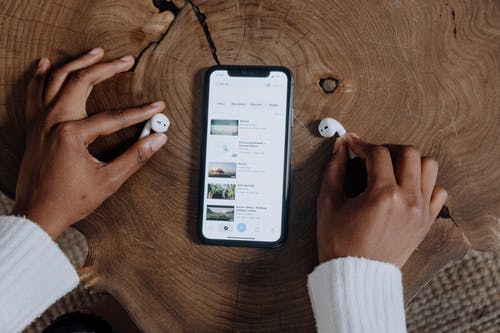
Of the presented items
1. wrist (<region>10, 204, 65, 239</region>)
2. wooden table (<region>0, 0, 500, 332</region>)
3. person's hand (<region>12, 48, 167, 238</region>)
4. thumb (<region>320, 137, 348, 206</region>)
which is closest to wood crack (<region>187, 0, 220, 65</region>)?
wooden table (<region>0, 0, 500, 332</region>)

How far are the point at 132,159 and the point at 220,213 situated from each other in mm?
142

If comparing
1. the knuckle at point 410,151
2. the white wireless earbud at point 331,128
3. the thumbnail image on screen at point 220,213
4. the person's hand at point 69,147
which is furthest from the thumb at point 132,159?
the knuckle at point 410,151

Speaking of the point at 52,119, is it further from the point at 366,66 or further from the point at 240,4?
the point at 366,66

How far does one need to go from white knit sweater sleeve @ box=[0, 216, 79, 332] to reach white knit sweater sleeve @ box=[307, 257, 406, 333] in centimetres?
33

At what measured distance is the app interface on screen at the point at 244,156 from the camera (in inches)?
27.1

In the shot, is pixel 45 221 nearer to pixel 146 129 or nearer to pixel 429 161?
pixel 146 129

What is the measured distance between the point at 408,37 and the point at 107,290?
21.4 inches

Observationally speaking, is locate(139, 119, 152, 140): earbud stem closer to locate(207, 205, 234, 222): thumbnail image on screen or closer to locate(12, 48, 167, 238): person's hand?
locate(12, 48, 167, 238): person's hand

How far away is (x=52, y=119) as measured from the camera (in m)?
0.68

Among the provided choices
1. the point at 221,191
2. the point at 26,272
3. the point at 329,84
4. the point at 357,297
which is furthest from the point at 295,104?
the point at 26,272

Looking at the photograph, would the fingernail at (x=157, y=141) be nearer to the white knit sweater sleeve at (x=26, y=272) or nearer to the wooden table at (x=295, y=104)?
the wooden table at (x=295, y=104)

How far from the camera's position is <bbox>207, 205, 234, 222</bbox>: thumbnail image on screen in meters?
0.69

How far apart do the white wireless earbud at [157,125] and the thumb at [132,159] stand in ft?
0.04

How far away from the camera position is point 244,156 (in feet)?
2.28
